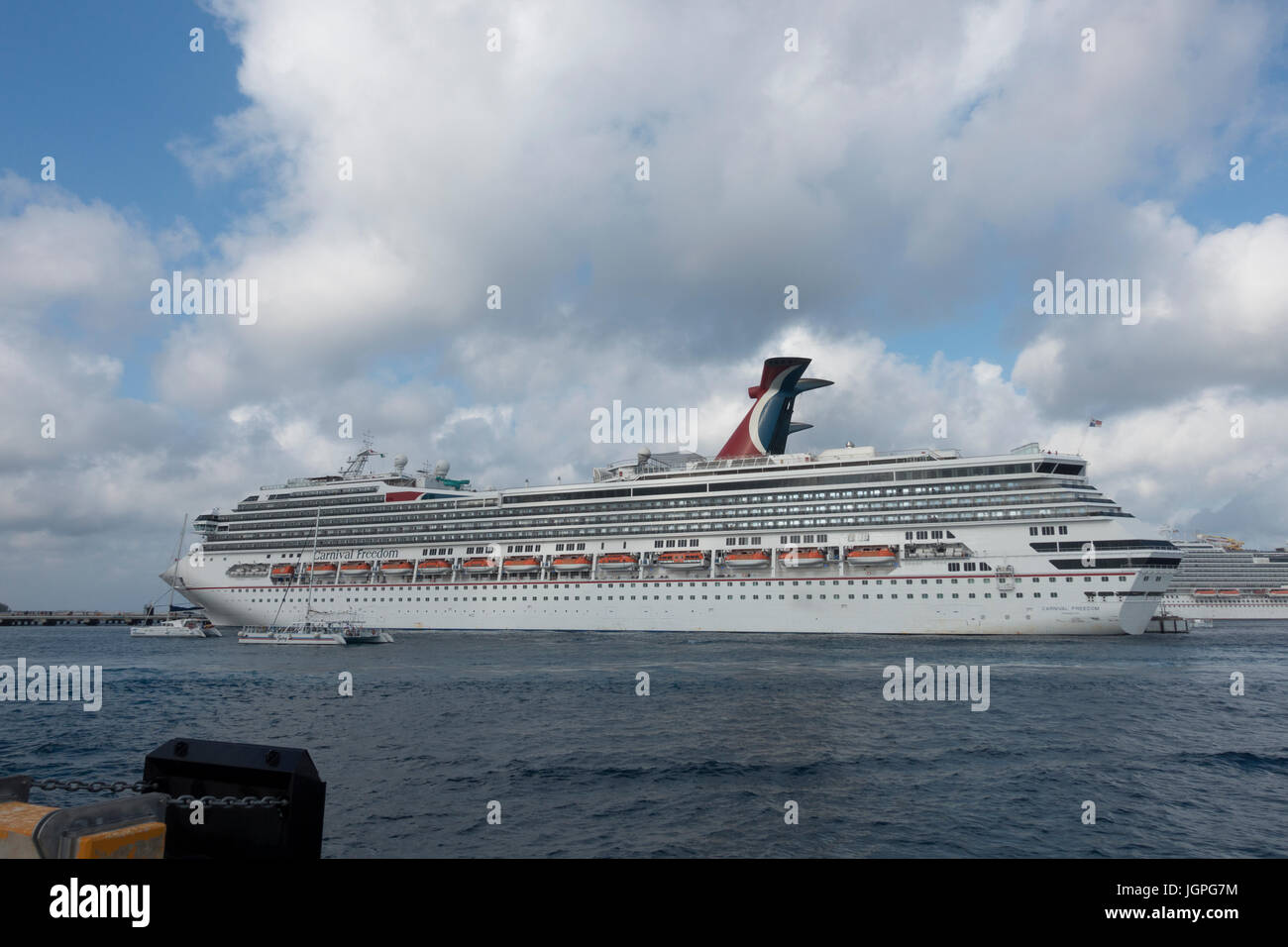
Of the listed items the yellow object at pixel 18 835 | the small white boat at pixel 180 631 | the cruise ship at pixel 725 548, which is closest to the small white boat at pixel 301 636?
the cruise ship at pixel 725 548

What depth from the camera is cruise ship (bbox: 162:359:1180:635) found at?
Answer: 182 feet

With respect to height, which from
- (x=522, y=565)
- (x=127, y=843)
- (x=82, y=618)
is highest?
(x=127, y=843)

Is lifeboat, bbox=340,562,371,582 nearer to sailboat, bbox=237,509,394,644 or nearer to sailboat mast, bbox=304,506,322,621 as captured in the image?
sailboat mast, bbox=304,506,322,621

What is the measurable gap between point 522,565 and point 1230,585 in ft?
406

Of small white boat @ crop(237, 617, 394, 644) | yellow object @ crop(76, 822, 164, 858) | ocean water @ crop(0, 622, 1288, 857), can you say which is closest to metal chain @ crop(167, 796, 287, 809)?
yellow object @ crop(76, 822, 164, 858)

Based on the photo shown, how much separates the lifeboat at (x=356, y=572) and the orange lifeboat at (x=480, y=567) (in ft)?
38.6

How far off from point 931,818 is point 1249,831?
257 inches

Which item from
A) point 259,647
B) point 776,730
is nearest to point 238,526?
point 259,647

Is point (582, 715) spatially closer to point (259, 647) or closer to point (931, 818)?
point (931, 818)

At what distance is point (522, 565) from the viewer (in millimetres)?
69750

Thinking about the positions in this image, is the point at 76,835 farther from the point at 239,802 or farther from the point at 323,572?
the point at 323,572

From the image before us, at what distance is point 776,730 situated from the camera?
23.4m

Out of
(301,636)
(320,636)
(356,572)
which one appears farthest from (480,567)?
(301,636)

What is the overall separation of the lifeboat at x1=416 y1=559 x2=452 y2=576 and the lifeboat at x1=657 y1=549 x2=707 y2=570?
2299 cm
